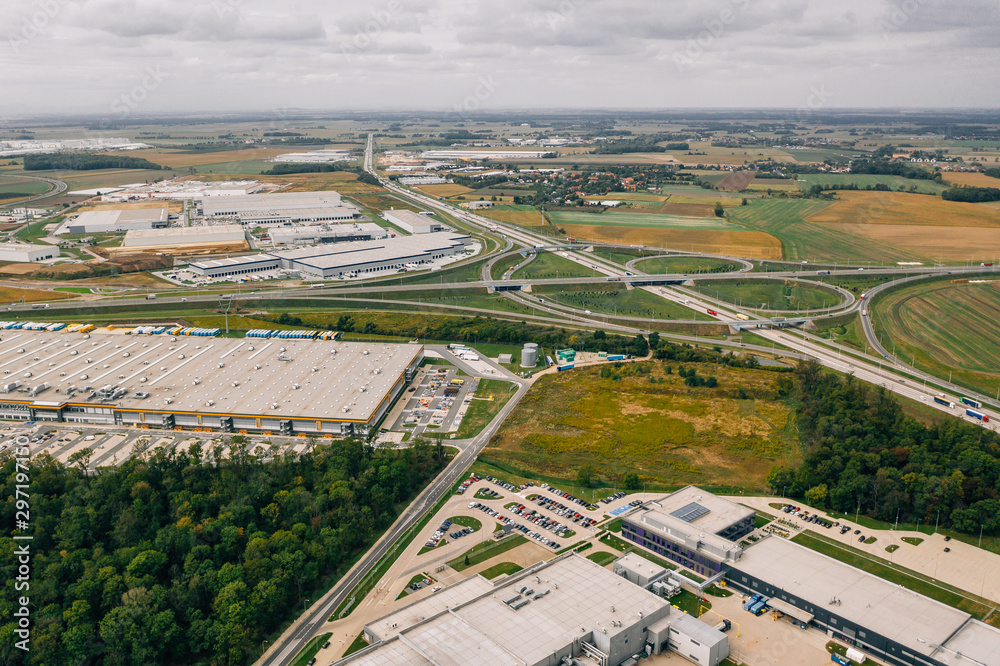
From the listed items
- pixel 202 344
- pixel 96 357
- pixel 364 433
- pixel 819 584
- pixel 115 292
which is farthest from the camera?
pixel 115 292

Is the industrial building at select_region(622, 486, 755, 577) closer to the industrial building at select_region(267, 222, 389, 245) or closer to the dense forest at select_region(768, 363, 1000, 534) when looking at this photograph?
the dense forest at select_region(768, 363, 1000, 534)

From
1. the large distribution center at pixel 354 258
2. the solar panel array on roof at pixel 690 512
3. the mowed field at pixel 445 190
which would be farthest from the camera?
the mowed field at pixel 445 190

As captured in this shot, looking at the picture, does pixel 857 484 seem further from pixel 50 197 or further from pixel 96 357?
pixel 50 197

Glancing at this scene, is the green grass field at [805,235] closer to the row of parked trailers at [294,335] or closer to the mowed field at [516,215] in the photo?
the mowed field at [516,215]

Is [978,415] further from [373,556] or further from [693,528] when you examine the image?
[373,556]

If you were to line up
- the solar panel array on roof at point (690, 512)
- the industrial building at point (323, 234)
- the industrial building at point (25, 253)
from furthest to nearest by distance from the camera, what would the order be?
the industrial building at point (323, 234)
the industrial building at point (25, 253)
the solar panel array on roof at point (690, 512)

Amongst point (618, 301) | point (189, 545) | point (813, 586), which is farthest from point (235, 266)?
point (813, 586)

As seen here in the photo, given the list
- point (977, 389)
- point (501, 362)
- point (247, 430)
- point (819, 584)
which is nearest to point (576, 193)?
point (501, 362)

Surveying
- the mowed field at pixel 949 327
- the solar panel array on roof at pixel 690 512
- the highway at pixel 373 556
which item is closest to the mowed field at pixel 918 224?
the mowed field at pixel 949 327
